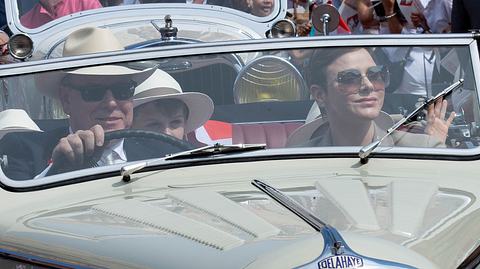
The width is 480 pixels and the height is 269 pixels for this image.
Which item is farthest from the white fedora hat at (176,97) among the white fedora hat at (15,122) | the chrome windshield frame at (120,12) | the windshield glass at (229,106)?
the chrome windshield frame at (120,12)

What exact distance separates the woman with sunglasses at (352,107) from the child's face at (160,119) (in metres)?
0.39

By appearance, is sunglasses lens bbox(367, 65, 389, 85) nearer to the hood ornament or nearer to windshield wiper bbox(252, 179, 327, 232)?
windshield wiper bbox(252, 179, 327, 232)

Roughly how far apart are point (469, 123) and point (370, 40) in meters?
0.51

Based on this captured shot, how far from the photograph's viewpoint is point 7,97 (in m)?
4.53

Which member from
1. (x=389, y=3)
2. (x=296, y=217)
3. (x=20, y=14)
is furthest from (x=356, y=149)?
(x=389, y=3)

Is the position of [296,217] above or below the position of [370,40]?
below

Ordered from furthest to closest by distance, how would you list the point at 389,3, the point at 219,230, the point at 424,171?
the point at 389,3 → the point at 424,171 → the point at 219,230

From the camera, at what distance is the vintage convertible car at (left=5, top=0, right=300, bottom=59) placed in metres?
7.38

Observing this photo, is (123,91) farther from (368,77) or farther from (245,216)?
(245,216)

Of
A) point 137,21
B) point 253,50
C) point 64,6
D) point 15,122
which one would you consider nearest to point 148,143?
point 15,122

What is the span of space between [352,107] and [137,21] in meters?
3.19

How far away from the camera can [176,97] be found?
4527mm

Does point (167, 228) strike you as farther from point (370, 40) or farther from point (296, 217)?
point (370, 40)

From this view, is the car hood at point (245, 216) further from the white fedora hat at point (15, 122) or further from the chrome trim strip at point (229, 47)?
the chrome trim strip at point (229, 47)
